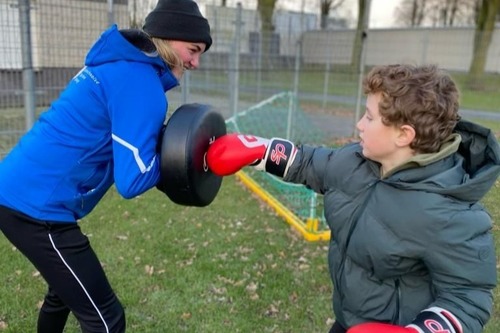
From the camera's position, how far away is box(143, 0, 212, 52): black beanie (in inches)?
93.8

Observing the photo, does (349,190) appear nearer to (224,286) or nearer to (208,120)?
(208,120)

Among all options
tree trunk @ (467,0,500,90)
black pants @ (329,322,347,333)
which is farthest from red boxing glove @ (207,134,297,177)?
tree trunk @ (467,0,500,90)

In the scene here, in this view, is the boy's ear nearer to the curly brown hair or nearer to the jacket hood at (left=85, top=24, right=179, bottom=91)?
the curly brown hair

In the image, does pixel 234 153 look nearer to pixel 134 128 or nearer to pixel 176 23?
pixel 134 128

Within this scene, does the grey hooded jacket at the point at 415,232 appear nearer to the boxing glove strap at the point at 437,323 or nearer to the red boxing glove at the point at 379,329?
the boxing glove strap at the point at 437,323

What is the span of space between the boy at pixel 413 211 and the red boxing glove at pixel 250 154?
243 millimetres

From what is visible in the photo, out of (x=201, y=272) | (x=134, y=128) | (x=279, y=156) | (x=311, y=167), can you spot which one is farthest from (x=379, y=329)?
(x=201, y=272)

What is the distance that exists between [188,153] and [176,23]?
624 millimetres

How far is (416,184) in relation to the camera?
175cm

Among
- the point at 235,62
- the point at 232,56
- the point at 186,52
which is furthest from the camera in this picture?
the point at 232,56

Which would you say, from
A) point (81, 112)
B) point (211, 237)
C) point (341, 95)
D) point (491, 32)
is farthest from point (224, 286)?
point (491, 32)

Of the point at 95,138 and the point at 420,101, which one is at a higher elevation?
the point at 420,101

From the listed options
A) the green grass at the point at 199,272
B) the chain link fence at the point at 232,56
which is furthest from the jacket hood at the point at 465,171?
the green grass at the point at 199,272

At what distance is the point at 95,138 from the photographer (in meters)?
2.21
